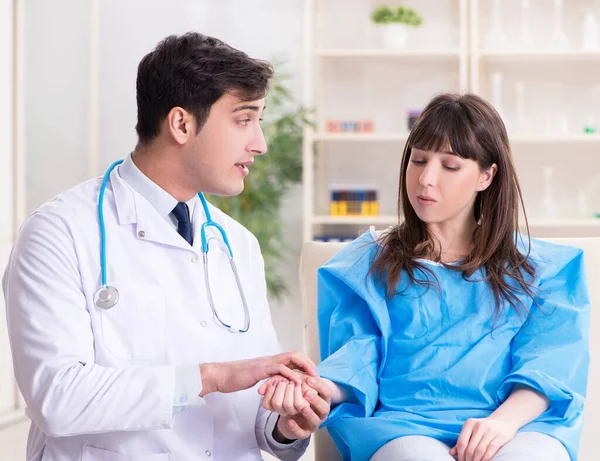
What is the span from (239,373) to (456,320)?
1.71 feet

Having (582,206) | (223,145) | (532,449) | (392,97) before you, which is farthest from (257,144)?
(582,206)

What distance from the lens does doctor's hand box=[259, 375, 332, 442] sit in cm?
145

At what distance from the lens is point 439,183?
5.86ft

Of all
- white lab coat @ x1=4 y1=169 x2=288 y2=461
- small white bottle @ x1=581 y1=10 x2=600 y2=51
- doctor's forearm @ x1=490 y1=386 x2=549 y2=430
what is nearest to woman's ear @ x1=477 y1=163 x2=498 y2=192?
doctor's forearm @ x1=490 y1=386 x2=549 y2=430

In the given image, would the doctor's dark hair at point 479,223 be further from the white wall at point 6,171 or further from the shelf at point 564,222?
Answer: the white wall at point 6,171

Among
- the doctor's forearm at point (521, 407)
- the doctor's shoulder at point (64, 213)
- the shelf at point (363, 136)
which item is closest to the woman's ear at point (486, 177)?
the doctor's forearm at point (521, 407)

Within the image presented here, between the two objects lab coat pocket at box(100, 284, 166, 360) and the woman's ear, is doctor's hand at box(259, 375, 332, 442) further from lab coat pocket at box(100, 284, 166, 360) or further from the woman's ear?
the woman's ear

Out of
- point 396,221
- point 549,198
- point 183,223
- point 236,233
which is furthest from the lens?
point 549,198

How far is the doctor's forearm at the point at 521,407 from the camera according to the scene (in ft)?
5.11

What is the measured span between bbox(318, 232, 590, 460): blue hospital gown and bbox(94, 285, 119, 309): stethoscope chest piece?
43 cm

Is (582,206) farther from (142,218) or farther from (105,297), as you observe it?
(105,297)

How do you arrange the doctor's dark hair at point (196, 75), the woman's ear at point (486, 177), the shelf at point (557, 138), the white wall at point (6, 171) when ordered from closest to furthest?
1. the doctor's dark hair at point (196, 75)
2. the woman's ear at point (486, 177)
3. the white wall at point (6, 171)
4. the shelf at point (557, 138)

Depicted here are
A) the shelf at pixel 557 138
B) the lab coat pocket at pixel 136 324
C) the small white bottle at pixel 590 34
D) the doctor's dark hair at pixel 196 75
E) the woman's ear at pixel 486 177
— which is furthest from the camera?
the small white bottle at pixel 590 34

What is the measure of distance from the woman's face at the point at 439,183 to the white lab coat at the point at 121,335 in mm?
407
